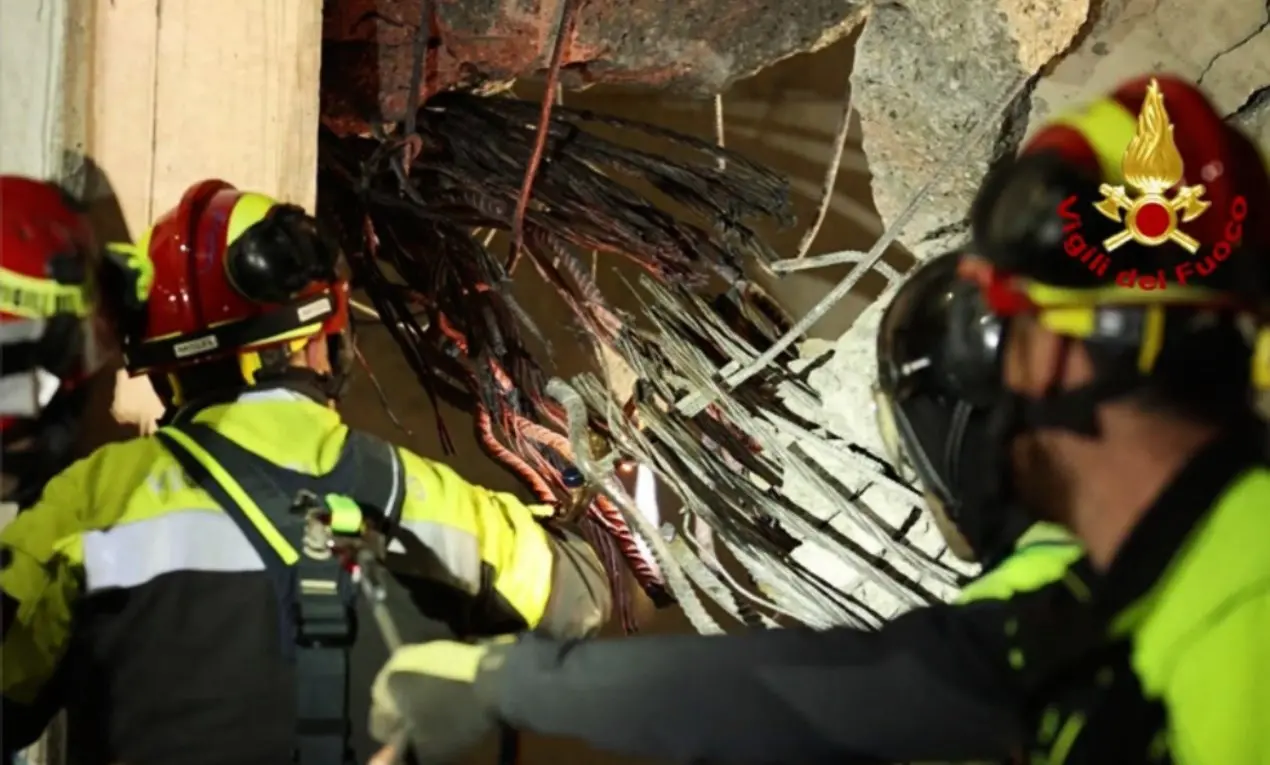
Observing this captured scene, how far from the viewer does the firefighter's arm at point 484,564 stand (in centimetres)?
140

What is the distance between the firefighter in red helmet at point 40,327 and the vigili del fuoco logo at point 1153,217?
3.19 ft

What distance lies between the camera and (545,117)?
2.05 meters

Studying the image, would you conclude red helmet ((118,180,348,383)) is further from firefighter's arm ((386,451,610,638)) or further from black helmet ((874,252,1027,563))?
black helmet ((874,252,1027,563))

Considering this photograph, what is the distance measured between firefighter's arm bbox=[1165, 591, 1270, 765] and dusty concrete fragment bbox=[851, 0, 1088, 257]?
3.91ft

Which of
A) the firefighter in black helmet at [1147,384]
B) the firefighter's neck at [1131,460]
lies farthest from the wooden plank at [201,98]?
the firefighter's neck at [1131,460]

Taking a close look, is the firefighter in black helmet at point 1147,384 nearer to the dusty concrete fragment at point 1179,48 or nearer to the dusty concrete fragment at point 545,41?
the dusty concrete fragment at point 1179,48

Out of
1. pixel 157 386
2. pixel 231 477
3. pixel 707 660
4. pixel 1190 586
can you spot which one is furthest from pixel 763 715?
pixel 157 386

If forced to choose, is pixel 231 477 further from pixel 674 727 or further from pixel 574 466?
pixel 574 466

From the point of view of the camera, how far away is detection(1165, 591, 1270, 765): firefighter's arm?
37.0 inches

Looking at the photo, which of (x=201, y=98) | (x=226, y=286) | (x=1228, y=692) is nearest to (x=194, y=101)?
(x=201, y=98)

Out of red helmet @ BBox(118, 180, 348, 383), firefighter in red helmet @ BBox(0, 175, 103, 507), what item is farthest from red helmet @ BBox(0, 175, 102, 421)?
red helmet @ BBox(118, 180, 348, 383)

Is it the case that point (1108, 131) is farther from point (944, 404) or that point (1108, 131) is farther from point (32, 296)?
point (32, 296)

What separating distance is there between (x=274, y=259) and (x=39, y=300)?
9.7 inches

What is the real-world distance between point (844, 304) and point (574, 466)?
1.76 meters
